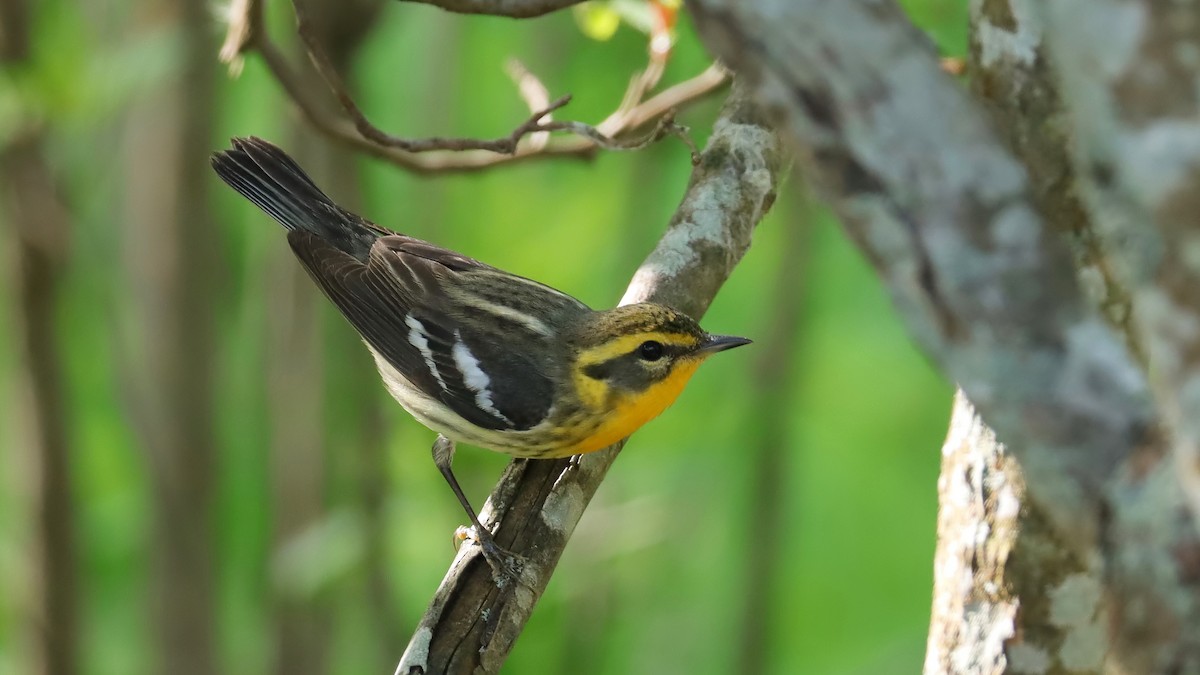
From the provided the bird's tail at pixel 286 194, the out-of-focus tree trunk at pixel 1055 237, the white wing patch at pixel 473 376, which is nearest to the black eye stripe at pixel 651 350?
the white wing patch at pixel 473 376

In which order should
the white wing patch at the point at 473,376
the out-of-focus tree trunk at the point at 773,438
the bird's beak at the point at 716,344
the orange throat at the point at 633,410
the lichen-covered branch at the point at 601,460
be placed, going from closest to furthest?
the lichen-covered branch at the point at 601,460, the orange throat at the point at 633,410, the bird's beak at the point at 716,344, the white wing patch at the point at 473,376, the out-of-focus tree trunk at the point at 773,438

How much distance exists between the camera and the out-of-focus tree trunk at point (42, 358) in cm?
404

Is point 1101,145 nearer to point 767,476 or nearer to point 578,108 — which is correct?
point 767,476

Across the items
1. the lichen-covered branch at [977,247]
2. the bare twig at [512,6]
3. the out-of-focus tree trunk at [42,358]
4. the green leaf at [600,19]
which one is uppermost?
the green leaf at [600,19]

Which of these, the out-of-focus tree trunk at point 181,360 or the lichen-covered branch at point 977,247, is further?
the out-of-focus tree trunk at point 181,360

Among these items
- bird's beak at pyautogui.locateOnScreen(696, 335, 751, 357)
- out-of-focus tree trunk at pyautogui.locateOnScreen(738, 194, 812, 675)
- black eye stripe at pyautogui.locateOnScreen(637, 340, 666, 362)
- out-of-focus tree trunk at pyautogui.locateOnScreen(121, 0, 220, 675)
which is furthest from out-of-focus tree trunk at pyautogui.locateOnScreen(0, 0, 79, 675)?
out-of-focus tree trunk at pyautogui.locateOnScreen(738, 194, 812, 675)

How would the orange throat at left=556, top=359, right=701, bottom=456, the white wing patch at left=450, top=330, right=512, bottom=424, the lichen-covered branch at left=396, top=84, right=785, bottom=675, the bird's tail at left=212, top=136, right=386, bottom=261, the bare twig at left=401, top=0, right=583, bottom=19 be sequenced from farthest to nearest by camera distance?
the bird's tail at left=212, top=136, right=386, bottom=261 → the white wing patch at left=450, top=330, right=512, bottom=424 → the orange throat at left=556, top=359, right=701, bottom=456 → the bare twig at left=401, top=0, right=583, bottom=19 → the lichen-covered branch at left=396, top=84, right=785, bottom=675

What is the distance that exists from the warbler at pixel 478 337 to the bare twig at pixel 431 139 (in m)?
0.38

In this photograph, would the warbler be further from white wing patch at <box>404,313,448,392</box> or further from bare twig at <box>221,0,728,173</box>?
bare twig at <box>221,0,728,173</box>

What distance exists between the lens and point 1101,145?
3.70ft

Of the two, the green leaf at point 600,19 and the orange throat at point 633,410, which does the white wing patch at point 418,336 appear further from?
the green leaf at point 600,19

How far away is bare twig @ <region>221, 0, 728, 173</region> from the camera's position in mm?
3027

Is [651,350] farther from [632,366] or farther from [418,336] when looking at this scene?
[418,336]

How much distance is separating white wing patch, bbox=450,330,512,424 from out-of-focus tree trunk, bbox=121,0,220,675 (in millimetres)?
1537
